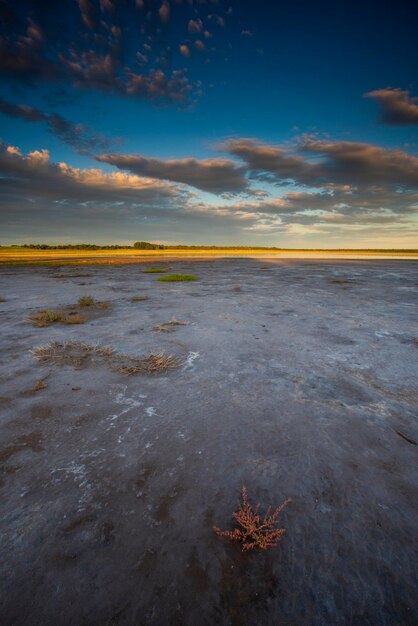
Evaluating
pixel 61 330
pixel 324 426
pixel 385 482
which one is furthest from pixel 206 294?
pixel 385 482

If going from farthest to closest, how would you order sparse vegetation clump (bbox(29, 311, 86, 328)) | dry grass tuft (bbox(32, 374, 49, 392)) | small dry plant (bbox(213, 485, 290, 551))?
1. sparse vegetation clump (bbox(29, 311, 86, 328))
2. dry grass tuft (bbox(32, 374, 49, 392))
3. small dry plant (bbox(213, 485, 290, 551))

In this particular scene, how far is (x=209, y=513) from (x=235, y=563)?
0.39 metres

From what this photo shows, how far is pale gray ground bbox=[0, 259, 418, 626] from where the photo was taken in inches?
66.9

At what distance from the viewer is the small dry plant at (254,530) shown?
197 centimetres

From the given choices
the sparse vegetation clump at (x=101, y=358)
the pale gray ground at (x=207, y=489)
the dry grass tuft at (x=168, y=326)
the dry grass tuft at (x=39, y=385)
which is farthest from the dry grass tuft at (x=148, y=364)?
the dry grass tuft at (x=168, y=326)

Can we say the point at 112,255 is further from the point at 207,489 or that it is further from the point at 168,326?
the point at 207,489

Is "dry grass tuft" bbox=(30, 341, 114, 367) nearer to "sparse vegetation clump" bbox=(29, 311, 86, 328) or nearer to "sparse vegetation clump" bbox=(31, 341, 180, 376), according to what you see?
"sparse vegetation clump" bbox=(31, 341, 180, 376)

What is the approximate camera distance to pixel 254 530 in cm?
203

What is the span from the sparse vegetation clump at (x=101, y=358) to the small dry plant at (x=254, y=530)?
275 centimetres

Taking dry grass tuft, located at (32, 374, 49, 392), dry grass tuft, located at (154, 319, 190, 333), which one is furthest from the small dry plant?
dry grass tuft, located at (154, 319, 190, 333)

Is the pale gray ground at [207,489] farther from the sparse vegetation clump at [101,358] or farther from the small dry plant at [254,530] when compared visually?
the sparse vegetation clump at [101,358]

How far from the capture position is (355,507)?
2.25m

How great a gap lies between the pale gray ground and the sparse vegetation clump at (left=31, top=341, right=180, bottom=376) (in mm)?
229

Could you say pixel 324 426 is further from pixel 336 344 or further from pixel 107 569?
pixel 336 344
